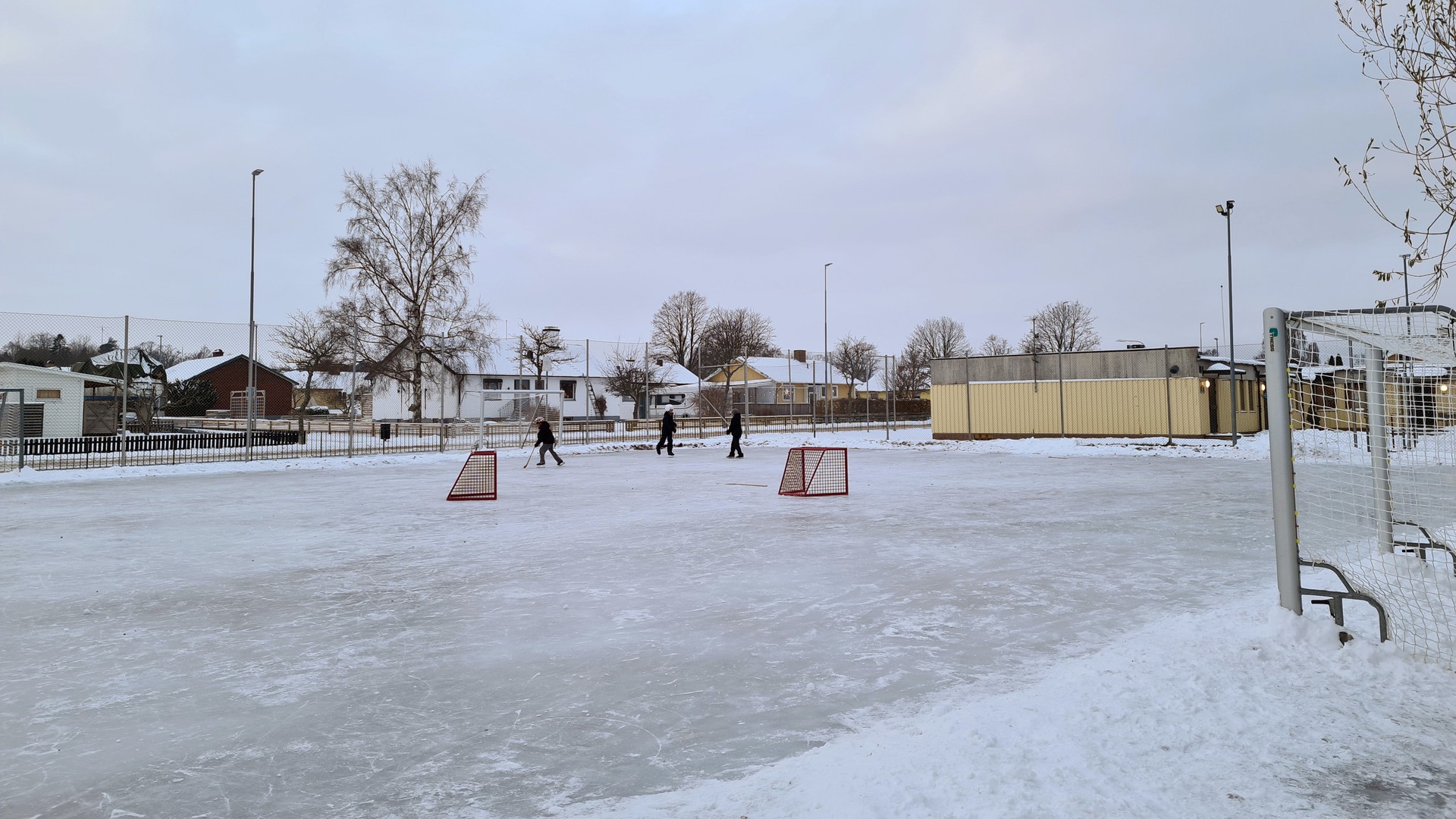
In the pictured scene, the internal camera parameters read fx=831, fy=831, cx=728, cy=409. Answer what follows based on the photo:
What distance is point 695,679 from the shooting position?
4914 mm

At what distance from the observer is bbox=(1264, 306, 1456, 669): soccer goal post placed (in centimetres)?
550

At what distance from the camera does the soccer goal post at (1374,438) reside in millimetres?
5500

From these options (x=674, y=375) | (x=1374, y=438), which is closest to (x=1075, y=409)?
(x=1374, y=438)

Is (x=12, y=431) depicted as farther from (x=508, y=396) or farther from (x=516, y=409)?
(x=508, y=396)

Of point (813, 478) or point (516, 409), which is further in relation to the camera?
point (516, 409)

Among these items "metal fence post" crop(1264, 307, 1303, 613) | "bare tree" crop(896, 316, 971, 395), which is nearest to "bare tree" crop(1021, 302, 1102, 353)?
"bare tree" crop(896, 316, 971, 395)

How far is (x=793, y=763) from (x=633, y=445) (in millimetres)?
27734

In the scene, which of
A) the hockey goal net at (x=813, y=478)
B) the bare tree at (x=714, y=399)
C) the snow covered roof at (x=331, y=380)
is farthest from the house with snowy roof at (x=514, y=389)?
the hockey goal net at (x=813, y=478)

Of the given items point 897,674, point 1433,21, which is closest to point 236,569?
point 897,674

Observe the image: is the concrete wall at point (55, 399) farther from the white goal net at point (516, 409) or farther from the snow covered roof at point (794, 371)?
the snow covered roof at point (794, 371)

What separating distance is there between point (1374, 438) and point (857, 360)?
259 feet

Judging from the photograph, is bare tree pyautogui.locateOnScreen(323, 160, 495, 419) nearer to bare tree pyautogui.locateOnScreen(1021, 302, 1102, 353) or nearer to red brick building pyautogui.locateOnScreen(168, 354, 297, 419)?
red brick building pyautogui.locateOnScreen(168, 354, 297, 419)

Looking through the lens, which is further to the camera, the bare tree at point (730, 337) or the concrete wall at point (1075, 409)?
the bare tree at point (730, 337)

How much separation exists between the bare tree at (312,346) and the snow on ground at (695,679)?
28.4 meters
